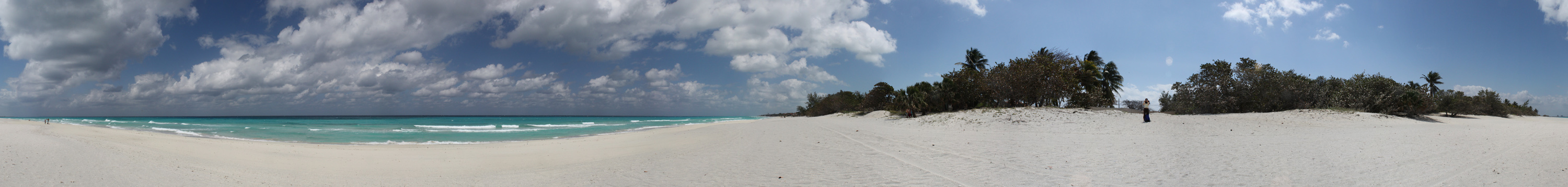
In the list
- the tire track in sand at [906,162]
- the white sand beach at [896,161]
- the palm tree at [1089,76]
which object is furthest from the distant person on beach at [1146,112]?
the palm tree at [1089,76]

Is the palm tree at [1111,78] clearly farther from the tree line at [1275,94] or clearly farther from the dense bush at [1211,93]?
the tree line at [1275,94]

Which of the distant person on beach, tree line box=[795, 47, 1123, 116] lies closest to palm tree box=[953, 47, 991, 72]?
tree line box=[795, 47, 1123, 116]

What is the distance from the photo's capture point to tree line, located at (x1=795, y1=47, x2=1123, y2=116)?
85.5 feet

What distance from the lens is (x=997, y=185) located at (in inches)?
198

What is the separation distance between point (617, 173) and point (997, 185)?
4025 millimetres

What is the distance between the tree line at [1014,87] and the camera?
1025 inches

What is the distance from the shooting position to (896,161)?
700cm

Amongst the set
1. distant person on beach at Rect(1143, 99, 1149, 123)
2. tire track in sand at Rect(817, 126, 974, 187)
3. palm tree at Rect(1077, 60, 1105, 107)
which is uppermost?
palm tree at Rect(1077, 60, 1105, 107)

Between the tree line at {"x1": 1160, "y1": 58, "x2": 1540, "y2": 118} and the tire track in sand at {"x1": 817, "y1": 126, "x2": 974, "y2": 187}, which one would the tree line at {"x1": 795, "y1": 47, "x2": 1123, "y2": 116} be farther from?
the tire track in sand at {"x1": 817, "y1": 126, "x2": 974, "y2": 187}

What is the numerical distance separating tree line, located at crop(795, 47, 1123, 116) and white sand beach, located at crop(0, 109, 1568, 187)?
14446mm

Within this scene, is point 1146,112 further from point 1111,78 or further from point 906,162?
point 1111,78

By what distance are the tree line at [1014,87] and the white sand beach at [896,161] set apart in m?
14.4

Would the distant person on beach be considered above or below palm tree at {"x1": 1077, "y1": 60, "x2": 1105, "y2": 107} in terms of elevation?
below

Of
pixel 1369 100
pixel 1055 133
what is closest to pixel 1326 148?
pixel 1055 133
